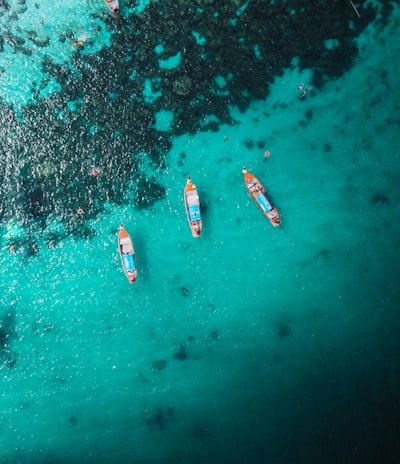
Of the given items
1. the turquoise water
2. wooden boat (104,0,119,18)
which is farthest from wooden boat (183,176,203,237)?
wooden boat (104,0,119,18)

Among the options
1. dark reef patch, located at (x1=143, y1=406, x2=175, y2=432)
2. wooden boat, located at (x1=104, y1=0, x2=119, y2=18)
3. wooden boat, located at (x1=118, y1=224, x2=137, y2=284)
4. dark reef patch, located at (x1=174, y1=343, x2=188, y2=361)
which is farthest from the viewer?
dark reef patch, located at (x1=143, y1=406, x2=175, y2=432)

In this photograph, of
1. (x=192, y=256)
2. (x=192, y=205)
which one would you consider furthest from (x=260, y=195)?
(x=192, y=256)

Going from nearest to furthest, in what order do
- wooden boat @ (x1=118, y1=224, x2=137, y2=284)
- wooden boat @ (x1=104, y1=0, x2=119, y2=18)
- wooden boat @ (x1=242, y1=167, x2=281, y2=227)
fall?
wooden boat @ (x1=104, y1=0, x2=119, y2=18)
wooden boat @ (x1=242, y1=167, x2=281, y2=227)
wooden boat @ (x1=118, y1=224, x2=137, y2=284)

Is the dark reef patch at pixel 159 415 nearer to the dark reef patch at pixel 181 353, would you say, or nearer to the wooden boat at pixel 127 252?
the dark reef patch at pixel 181 353

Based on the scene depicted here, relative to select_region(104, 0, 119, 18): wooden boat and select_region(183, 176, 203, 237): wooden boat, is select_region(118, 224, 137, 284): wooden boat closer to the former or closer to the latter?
select_region(183, 176, 203, 237): wooden boat

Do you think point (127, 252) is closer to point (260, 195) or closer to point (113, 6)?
point (260, 195)

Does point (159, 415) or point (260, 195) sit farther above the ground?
point (260, 195)
